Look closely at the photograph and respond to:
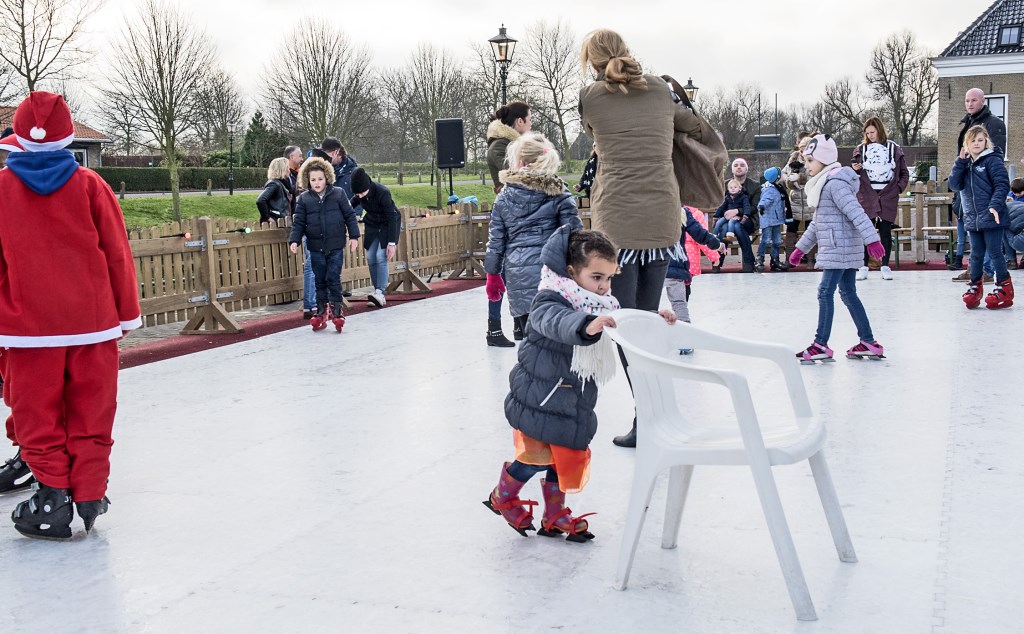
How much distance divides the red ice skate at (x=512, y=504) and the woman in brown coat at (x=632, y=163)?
1.42 m

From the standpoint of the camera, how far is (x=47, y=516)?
14.0 ft

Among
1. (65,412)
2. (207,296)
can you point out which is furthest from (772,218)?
(65,412)

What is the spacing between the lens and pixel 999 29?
42906 mm

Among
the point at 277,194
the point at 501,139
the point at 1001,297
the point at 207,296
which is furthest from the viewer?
the point at 277,194

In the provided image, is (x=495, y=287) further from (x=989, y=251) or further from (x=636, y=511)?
(x=636, y=511)

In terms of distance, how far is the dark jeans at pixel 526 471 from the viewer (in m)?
4.01

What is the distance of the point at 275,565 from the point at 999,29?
149ft

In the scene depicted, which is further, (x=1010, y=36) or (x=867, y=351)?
(x=1010, y=36)

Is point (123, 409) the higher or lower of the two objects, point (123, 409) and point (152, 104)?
the lower

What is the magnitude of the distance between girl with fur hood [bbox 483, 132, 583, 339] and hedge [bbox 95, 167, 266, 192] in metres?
40.8

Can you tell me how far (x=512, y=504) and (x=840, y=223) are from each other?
4.40 metres

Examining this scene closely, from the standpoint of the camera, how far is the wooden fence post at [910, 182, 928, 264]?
52.2ft

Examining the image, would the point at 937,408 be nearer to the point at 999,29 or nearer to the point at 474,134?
the point at 999,29

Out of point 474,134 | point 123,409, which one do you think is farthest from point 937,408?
point 474,134
